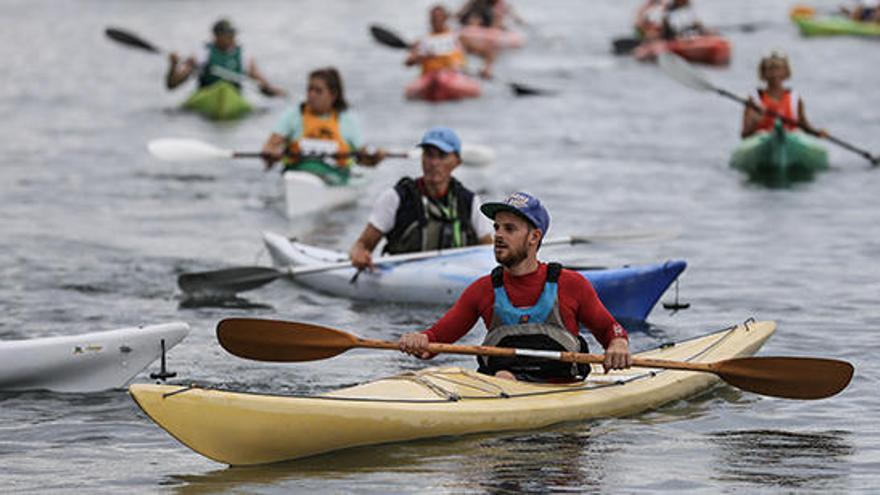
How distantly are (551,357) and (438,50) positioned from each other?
15759 mm

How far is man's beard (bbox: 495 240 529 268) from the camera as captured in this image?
26.3 ft

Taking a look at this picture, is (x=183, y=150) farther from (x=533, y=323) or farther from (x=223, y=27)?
(x=533, y=323)

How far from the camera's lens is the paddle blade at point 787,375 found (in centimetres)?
814

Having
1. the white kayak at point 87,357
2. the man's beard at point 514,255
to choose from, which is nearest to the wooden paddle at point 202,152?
the white kayak at point 87,357

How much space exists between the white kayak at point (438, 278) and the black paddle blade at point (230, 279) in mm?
346

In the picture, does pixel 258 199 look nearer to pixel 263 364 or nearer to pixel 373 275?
pixel 373 275

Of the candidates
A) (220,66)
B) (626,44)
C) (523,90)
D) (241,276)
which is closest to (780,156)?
(241,276)

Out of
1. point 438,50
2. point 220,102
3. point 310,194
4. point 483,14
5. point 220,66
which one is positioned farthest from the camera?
point 483,14

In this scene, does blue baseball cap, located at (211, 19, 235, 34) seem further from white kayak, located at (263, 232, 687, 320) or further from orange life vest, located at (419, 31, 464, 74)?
white kayak, located at (263, 232, 687, 320)

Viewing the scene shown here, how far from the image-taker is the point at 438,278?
11.5m

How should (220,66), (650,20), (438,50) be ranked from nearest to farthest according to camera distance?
(220,66), (438,50), (650,20)

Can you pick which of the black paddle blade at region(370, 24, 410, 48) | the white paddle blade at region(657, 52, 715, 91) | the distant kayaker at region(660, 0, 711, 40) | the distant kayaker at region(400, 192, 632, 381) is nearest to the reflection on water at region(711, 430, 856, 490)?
the distant kayaker at region(400, 192, 632, 381)

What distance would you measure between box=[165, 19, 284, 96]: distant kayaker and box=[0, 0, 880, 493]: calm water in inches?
24.8

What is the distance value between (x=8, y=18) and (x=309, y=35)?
654 centimetres
